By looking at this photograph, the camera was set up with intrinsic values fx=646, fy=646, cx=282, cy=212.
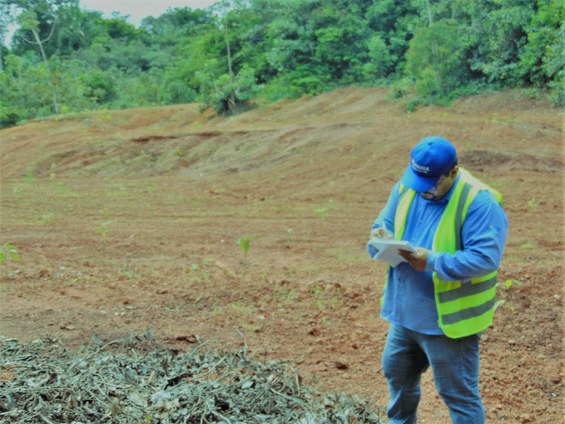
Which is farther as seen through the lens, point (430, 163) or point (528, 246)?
point (528, 246)

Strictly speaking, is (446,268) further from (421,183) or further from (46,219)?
(46,219)

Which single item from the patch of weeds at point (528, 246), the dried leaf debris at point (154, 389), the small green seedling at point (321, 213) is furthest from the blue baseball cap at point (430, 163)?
the small green seedling at point (321, 213)

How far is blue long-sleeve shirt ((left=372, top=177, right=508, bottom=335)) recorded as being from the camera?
2781 mm

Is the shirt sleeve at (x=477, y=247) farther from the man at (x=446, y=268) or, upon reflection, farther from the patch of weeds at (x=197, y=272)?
the patch of weeds at (x=197, y=272)

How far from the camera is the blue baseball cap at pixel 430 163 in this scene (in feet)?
9.39

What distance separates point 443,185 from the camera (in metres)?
2.92

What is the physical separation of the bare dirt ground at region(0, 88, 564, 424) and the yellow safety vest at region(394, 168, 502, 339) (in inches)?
47.0

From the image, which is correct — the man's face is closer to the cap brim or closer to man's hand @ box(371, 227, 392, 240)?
the cap brim

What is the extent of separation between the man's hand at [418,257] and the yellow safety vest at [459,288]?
0.35 ft

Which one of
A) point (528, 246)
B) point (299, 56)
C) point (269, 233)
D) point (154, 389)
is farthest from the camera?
point (299, 56)

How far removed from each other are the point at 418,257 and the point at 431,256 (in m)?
0.06

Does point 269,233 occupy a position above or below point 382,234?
below

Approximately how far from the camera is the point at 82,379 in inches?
142

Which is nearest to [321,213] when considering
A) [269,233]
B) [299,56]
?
[269,233]
